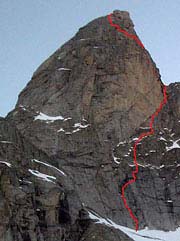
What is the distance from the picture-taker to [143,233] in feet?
221

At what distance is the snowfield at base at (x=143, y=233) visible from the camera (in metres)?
61.2

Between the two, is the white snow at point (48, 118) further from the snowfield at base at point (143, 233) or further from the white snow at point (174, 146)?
the snowfield at base at point (143, 233)

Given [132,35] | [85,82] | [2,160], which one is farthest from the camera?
[132,35]

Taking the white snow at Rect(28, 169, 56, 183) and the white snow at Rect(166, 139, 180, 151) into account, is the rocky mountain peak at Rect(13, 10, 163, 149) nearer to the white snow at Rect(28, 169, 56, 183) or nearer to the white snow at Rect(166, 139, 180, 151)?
the white snow at Rect(166, 139, 180, 151)

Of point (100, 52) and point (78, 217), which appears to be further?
point (100, 52)

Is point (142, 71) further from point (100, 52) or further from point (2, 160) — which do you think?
point (2, 160)

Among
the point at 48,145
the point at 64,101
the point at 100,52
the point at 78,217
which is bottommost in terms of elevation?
the point at 78,217

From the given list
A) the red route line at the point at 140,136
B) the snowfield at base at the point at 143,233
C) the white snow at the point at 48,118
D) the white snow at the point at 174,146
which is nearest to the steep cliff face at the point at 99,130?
the white snow at the point at 174,146

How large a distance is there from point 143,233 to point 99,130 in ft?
49.8

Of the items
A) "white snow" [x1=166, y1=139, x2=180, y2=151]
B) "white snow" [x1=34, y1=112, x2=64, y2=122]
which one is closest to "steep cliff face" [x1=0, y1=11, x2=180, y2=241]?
"white snow" [x1=166, y1=139, x2=180, y2=151]

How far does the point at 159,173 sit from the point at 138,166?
10.5 ft

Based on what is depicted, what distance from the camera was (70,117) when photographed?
247ft

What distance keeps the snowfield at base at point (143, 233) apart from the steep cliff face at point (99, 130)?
3.89 ft

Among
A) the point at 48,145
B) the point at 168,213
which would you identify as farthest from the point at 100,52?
the point at 168,213
